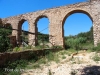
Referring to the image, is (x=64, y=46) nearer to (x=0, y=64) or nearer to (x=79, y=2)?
(x=79, y=2)


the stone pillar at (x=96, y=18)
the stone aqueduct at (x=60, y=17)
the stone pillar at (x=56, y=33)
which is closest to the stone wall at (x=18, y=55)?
the stone aqueduct at (x=60, y=17)

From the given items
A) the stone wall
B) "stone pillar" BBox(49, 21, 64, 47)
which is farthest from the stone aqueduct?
the stone wall

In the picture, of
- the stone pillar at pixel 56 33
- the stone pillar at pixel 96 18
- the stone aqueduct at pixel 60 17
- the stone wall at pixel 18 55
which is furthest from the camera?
the stone pillar at pixel 56 33

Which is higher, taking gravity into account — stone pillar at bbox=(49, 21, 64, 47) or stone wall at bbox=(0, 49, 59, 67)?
stone pillar at bbox=(49, 21, 64, 47)

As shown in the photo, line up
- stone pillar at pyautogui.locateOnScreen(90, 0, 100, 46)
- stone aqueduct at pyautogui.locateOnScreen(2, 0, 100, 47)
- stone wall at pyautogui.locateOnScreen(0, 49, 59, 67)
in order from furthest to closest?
stone aqueduct at pyautogui.locateOnScreen(2, 0, 100, 47), stone pillar at pyautogui.locateOnScreen(90, 0, 100, 46), stone wall at pyautogui.locateOnScreen(0, 49, 59, 67)

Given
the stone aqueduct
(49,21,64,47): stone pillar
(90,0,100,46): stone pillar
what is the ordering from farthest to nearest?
1. (49,21,64,47): stone pillar
2. the stone aqueduct
3. (90,0,100,46): stone pillar

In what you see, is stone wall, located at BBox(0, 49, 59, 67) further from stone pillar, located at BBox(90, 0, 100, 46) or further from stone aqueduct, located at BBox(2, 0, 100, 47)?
stone pillar, located at BBox(90, 0, 100, 46)

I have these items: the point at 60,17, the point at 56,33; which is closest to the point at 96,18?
the point at 60,17

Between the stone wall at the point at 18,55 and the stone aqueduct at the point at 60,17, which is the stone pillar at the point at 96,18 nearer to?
the stone aqueduct at the point at 60,17

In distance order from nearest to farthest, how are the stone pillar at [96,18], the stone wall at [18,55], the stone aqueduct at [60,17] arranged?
the stone wall at [18,55]
the stone pillar at [96,18]
the stone aqueduct at [60,17]

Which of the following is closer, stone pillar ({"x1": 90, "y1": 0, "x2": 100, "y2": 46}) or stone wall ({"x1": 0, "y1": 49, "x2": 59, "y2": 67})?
stone wall ({"x1": 0, "y1": 49, "x2": 59, "y2": 67})

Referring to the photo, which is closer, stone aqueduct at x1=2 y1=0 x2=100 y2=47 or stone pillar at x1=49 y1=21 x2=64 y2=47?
stone aqueduct at x1=2 y1=0 x2=100 y2=47

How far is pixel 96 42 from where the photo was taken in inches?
562

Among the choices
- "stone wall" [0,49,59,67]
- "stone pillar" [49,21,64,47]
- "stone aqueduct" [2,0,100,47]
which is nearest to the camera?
"stone wall" [0,49,59,67]
